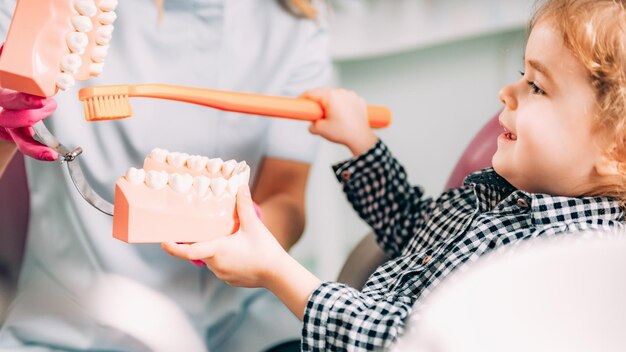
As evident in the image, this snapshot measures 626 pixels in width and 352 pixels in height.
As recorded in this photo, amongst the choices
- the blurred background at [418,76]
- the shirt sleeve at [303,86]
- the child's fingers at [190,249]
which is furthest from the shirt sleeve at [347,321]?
the blurred background at [418,76]

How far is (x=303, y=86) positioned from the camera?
41.3 inches

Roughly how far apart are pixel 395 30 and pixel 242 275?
74cm

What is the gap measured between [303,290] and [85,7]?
12.2 inches

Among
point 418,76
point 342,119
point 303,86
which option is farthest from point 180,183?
point 418,76

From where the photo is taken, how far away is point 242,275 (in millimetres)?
680

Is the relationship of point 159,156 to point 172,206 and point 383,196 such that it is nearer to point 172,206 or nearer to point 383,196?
point 172,206

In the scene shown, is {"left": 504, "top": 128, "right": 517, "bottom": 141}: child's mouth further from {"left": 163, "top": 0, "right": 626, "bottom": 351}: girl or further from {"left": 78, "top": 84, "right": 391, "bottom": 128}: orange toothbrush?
{"left": 78, "top": 84, "right": 391, "bottom": 128}: orange toothbrush

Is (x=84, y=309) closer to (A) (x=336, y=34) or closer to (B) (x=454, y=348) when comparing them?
(B) (x=454, y=348)

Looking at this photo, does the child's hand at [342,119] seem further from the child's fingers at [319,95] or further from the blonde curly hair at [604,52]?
the blonde curly hair at [604,52]

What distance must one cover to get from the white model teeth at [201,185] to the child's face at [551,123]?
0.95 feet

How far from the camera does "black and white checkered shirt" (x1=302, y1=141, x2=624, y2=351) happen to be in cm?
66

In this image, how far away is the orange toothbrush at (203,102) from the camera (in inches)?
27.2

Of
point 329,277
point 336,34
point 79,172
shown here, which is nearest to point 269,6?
point 336,34

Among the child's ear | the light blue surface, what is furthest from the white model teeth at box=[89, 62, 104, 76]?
the child's ear
